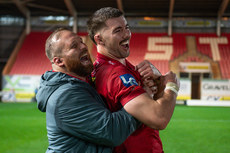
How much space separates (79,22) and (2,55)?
316 inches

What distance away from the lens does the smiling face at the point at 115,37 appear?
1943mm

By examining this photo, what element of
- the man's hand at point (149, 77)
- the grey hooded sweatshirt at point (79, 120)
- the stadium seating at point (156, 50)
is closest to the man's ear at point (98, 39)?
the man's hand at point (149, 77)

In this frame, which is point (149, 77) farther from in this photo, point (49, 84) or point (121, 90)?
point (49, 84)

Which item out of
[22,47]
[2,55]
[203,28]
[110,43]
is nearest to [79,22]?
[22,47]

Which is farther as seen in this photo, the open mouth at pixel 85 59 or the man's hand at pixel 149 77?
the man's hand at pixel 149 77

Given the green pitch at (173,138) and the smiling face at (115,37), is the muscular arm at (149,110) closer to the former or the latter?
the smiling face at (115,37)

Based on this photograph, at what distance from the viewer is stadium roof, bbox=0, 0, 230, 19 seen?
22.4m

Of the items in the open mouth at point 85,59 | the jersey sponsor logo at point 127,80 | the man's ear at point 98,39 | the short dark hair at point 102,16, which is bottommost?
the jersey sponsor logo at point 127,80

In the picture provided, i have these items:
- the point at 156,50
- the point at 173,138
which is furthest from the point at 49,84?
the point at 156,50

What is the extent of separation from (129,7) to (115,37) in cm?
2254

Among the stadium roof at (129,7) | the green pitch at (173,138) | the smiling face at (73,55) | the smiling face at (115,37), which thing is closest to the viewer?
the smiling face at (73,55)

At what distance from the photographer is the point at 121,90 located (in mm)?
1663

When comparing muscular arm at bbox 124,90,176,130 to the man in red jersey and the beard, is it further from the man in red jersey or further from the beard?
the beard

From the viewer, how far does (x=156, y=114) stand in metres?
1.59
